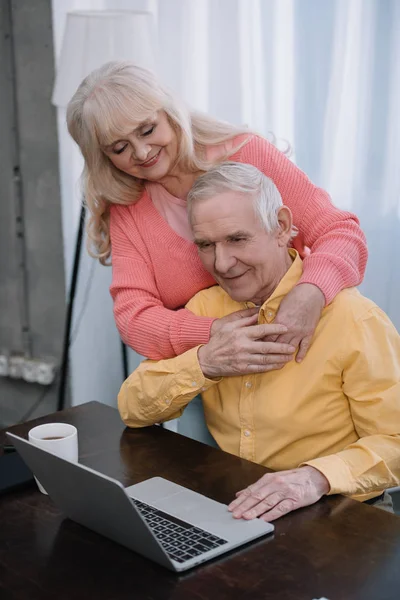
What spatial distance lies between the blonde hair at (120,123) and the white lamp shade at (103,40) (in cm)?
78

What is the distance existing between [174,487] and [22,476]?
30 centimetres

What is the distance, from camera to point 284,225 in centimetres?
181

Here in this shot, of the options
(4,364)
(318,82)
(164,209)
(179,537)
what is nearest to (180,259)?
(164,209)

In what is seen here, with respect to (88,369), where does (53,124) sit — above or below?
above

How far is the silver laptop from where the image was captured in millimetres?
1213

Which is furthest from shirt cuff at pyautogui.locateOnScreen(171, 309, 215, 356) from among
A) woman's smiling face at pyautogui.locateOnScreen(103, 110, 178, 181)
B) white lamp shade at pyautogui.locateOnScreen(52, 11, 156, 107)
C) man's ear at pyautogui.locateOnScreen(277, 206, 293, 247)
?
white lamp shade at pyautogui.locateOnScreen(52, 11, 156, 107)

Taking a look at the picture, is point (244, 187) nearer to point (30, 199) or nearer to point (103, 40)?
point (103, 40)

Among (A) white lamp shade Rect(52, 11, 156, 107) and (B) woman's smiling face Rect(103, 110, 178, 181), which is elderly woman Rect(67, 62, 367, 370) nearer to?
(B) woman's smiling face Rect(103, 110, 178, 181)

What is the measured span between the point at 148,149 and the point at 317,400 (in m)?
0.72

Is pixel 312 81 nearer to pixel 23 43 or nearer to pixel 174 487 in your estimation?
pixel 23 43

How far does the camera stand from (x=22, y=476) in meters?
1.58

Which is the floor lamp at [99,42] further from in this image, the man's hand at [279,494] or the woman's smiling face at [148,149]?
the man's hand at [279,494]

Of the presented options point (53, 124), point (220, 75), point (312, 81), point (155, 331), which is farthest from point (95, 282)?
point (155, 331)

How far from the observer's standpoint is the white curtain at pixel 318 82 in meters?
2.86
